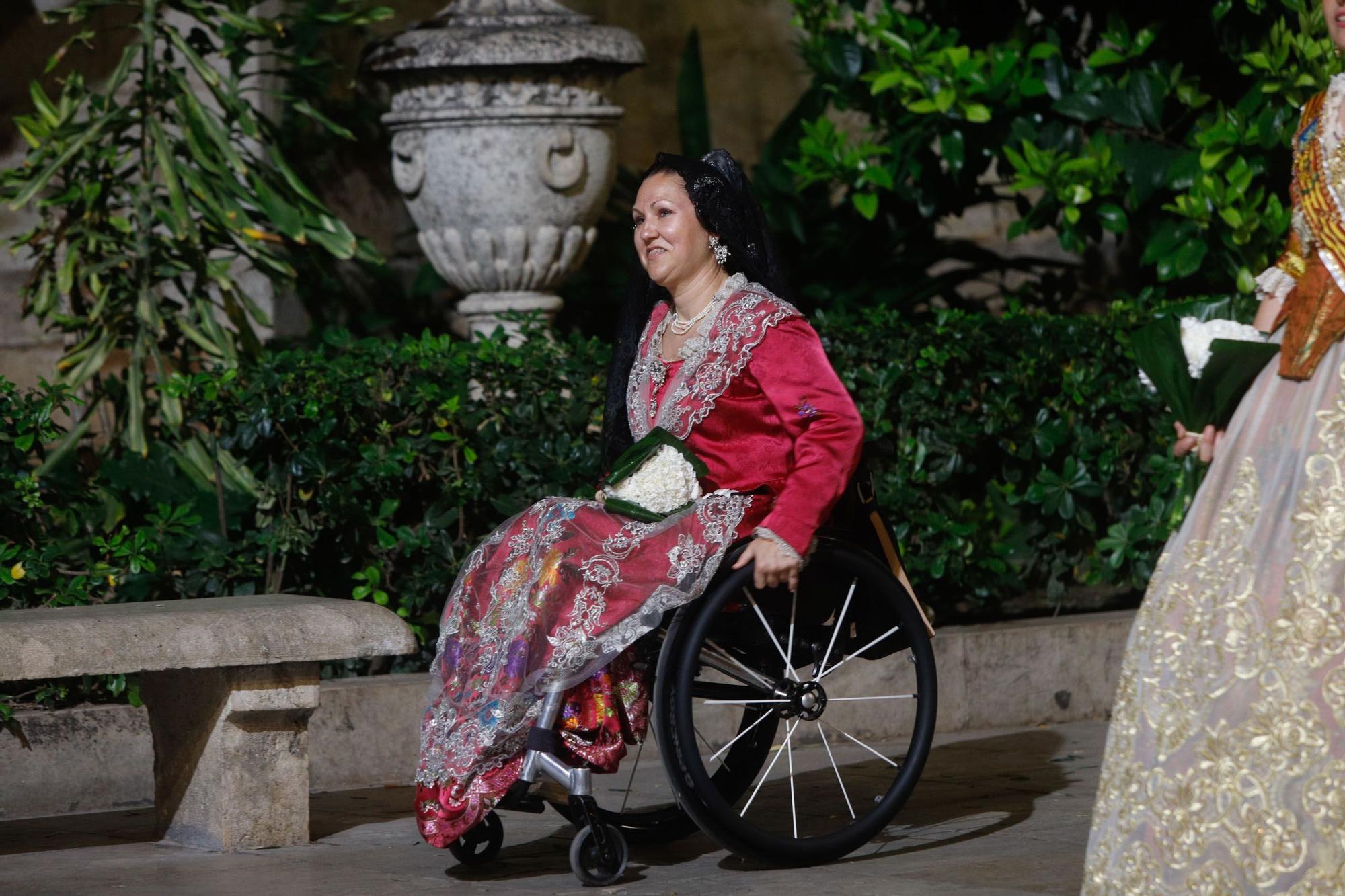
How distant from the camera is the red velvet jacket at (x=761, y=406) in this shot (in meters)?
3.89

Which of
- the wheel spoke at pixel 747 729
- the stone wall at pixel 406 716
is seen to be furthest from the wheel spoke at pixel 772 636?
the stone wall at pixel 406 716

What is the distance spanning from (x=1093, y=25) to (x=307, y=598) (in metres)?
4.17

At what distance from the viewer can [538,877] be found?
3914 millimetres

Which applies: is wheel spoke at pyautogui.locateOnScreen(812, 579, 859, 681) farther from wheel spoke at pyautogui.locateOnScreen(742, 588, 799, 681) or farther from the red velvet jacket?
the red velvet jacket

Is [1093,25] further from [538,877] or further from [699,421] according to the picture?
[538,877]

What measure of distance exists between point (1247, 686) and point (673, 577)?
1.15 m

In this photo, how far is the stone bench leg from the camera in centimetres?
414

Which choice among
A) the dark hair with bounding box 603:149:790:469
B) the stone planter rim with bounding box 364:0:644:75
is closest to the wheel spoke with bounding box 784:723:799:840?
the dark hair with bounding box 603:149:790:469

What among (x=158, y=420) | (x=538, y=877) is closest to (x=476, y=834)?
(x=538, y=877)

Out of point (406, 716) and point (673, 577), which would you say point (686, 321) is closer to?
point (673, 577)

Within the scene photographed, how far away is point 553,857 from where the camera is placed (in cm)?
412

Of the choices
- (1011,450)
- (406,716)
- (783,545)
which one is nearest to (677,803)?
(783,545)

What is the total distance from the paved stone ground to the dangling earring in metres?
1.23

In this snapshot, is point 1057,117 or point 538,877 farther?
point 1057,117
